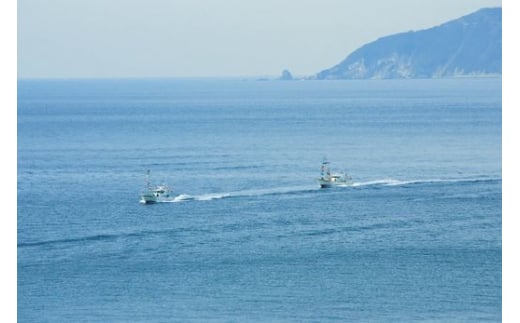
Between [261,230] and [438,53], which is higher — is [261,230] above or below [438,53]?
below

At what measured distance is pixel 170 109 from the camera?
83312 mm

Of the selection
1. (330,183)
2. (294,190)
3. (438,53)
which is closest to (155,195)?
(294,190)

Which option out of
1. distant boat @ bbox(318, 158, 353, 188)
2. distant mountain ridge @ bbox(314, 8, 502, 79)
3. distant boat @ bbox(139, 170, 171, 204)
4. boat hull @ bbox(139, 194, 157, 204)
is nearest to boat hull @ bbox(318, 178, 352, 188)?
distant boat @ bbox(318, 158, 353, 188)

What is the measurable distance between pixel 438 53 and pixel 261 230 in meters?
118

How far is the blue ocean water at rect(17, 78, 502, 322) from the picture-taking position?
19.8 m

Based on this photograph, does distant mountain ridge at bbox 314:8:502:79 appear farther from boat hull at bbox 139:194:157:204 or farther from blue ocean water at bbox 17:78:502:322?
boat hull at bbox 139:194:157:204

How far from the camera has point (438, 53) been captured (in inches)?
5531

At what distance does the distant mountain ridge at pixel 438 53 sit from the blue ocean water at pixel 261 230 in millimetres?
80555

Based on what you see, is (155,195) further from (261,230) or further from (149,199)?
(261,230)

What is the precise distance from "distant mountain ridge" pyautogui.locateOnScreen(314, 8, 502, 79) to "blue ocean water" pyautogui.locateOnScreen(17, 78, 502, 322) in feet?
264

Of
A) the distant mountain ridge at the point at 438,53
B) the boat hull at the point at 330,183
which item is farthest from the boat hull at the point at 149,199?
the distant mountain ridge at the point at 438,53

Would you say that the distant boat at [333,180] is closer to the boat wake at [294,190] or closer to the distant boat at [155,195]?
the boat wake at [294,190]

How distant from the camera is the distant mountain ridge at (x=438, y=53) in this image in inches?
5084

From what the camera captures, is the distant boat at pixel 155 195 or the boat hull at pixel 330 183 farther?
the boat hull at pixel 330 183
